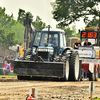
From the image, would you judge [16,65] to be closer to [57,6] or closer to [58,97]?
[58,97]

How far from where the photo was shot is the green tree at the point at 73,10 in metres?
40.2

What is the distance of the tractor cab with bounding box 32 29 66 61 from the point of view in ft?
55.3

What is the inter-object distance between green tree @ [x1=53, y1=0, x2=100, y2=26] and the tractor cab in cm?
2304

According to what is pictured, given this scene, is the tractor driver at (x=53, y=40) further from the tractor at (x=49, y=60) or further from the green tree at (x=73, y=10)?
the green tree at (x=73, y=10)

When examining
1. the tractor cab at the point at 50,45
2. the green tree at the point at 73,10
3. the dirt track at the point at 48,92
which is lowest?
the dirt track at the point at 48,92

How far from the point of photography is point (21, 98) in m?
9.02

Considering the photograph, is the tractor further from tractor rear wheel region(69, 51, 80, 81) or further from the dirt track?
the dirt track

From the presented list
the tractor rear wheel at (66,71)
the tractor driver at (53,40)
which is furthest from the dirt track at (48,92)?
the tractor driver at (53,40)

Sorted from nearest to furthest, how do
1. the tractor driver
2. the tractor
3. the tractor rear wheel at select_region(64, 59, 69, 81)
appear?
the tractor → the tractor rear wheel at select_region(64, 59, 69, 81) → the tractor driver

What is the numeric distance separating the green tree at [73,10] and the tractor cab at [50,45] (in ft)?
75.6

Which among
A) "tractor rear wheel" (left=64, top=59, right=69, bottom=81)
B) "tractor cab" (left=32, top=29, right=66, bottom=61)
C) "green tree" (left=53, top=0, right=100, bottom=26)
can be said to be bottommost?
"tractor rear wheel" (left=64, top=59, right=69, bottom=81)

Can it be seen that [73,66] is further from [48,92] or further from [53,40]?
[48,92]

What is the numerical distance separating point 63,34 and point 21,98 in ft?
30.0

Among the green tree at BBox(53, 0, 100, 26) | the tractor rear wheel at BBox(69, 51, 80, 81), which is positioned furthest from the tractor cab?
the green tree at BBox(53, 0, 100, 26)
